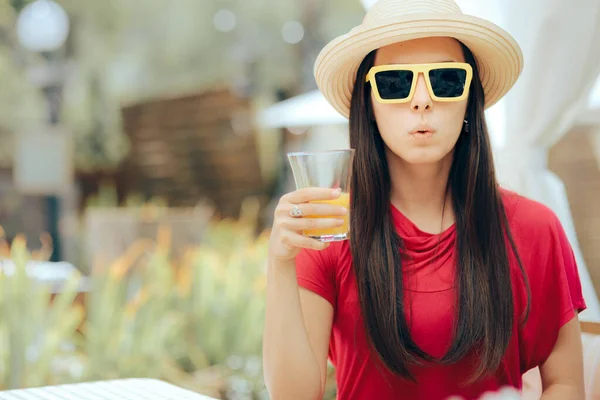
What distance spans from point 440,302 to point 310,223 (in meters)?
0.45

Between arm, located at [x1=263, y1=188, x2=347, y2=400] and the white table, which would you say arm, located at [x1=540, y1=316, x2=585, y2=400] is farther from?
the white table

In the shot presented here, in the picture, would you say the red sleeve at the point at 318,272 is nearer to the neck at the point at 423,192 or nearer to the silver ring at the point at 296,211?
the neck at the point at 423,192

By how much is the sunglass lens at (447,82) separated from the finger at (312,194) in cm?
36

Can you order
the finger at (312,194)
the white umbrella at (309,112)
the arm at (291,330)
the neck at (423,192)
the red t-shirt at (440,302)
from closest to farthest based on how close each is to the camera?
1. the finger at (312,194)
2. the arm at (291,330)
3. the red t-shirt at (440,302)
4. the neck at (423,192)
5. the white umbrella at (309,112)

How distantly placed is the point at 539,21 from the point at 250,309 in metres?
2.18

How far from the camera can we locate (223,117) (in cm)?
932

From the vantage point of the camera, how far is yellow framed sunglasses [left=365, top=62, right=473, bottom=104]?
1655mm

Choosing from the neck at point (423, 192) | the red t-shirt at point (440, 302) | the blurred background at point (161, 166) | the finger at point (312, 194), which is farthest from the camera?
the blurred background at point (161, 166)

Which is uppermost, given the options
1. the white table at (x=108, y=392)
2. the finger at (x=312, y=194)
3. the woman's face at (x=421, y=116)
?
the woman's face at (x=421, y=116)

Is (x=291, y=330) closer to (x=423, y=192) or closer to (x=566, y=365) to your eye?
(x=423, y=192)

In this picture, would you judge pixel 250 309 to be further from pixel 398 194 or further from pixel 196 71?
pixel 196 71

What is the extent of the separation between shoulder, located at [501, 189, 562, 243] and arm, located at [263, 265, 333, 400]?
1.53 feet

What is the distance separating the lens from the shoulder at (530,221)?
1.81 metres

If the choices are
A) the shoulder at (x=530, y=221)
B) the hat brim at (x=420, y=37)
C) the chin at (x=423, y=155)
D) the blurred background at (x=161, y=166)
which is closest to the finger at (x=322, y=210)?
the chin at (x=423, y=155)
